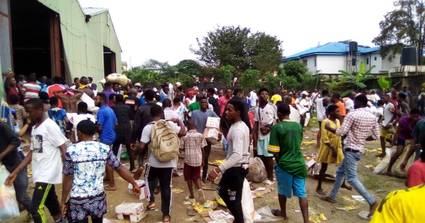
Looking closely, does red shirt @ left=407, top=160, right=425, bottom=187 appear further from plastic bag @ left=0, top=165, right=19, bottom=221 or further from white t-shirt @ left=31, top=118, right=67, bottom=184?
plastic bag @ left=0, top=165, right=19, bottom=221

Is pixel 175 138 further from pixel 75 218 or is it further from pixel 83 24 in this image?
pixel 83 24

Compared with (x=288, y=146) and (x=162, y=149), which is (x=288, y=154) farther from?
(x=162, y=149)

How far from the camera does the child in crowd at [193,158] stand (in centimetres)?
710

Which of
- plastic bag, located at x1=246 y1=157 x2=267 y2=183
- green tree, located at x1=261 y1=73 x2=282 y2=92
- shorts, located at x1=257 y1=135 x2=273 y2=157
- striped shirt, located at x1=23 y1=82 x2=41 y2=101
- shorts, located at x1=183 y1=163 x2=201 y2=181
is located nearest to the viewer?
shorts, located at x1=183 y1=163 x2=201 y2=181

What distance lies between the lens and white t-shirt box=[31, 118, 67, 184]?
15.9ft

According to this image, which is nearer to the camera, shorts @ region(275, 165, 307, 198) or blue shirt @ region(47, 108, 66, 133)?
shorts @ region(275, 165, 307, 198)

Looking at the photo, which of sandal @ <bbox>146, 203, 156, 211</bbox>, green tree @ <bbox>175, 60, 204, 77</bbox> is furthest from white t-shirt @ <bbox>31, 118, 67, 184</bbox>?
green tree @ <bbox>175, 60, 204, 77</bbox>

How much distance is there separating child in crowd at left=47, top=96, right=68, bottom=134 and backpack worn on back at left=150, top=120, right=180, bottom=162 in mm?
2389

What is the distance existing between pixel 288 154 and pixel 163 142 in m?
Answer: 1.73

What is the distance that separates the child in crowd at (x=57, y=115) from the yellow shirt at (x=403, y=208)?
647 centimetres

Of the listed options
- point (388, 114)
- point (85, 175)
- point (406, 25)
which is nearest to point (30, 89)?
point (85, 175)

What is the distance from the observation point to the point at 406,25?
1736 inches

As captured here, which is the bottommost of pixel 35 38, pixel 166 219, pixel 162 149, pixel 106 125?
pixel 166 219

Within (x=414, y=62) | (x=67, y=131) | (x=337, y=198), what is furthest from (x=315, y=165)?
(x=414, y=62)
